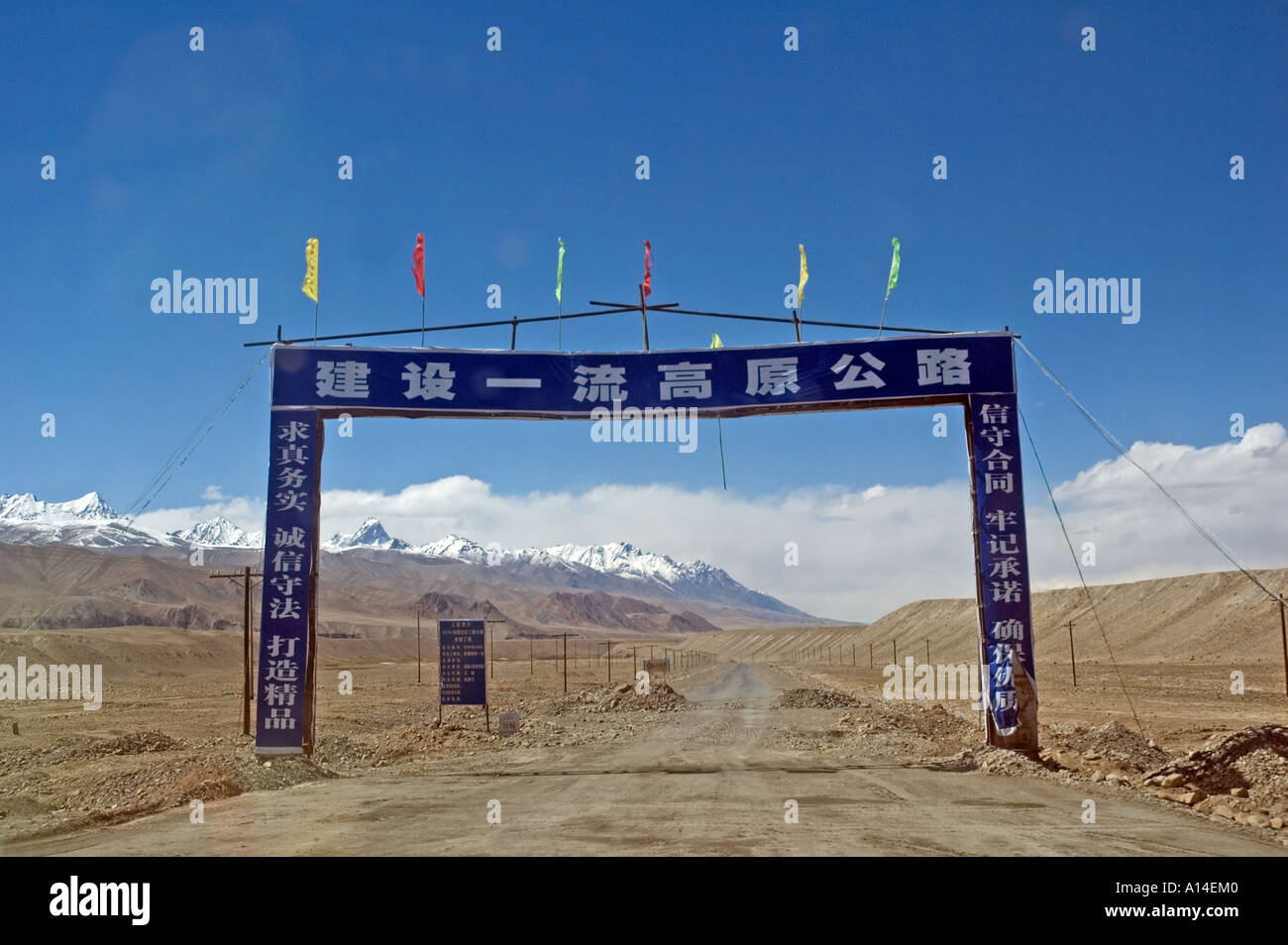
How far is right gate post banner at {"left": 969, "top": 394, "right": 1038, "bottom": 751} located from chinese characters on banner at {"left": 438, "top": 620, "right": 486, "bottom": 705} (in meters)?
12.9

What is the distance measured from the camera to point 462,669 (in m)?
24.7

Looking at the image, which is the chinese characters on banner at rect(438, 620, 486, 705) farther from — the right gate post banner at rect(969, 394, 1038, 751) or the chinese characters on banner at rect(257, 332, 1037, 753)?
the right gate post banner at rect(969, 394, 1038, 751)

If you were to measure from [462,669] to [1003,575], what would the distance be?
1391 centimetres

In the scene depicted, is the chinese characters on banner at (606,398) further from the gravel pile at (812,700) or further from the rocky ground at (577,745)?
the gravel pile at (812,700)

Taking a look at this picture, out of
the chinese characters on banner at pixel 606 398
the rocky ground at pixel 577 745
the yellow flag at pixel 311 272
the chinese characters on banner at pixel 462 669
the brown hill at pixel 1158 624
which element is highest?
the yellow flag at pixel 311 272

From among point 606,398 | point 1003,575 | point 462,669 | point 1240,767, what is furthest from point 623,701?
point 1240,767

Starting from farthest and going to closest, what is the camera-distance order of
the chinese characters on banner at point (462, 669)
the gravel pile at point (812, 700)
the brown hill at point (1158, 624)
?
the brown hill at point (1158, 624) < the gravel pile at point (812, 700) < the chinese characters on banner at point (462, 669)

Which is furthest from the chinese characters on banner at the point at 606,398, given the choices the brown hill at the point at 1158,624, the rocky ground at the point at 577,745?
the brown hill at the point at 1158,624

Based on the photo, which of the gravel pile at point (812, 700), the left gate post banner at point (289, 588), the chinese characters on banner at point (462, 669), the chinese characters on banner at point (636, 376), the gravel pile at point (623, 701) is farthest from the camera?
the gravel pile at point (812, 700)

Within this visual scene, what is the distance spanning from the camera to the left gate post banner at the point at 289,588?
58.8 feet

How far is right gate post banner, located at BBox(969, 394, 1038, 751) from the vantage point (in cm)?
1750

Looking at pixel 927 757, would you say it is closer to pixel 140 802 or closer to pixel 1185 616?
pixel 140 802

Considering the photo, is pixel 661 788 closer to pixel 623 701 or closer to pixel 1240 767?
pixel 1240 767

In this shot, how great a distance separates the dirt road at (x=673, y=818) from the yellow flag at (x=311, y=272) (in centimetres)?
993
